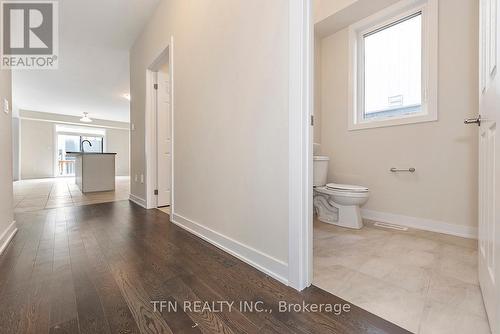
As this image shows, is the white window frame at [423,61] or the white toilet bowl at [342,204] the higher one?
the white window frame at [423,61]

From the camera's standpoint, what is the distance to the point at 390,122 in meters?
2.32

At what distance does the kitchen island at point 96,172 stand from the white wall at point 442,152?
475 cm

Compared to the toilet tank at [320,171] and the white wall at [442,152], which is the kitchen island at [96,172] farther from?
the white wall at [442,152]

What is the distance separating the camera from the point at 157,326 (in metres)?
0.86

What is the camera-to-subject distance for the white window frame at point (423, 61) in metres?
2.04

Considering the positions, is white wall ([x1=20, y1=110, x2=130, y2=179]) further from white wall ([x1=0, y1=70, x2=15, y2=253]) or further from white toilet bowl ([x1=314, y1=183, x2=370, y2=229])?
white toilet bowl ([x1=314, y1=183, x2=370, y2=229])

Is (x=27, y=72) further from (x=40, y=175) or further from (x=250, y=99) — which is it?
(x=250, y=99)

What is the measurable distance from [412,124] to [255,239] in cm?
195

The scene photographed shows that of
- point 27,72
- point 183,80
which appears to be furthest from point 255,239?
point 27,72

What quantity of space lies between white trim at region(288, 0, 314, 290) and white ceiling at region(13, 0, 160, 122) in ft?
7.93

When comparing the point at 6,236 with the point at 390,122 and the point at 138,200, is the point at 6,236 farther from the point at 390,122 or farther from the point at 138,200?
the point at 390,122

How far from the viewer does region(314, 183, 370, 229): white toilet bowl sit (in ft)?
6.87

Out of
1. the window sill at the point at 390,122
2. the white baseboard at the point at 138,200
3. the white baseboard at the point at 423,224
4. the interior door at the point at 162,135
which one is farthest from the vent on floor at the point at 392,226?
the white baseboard at the point at 138,200

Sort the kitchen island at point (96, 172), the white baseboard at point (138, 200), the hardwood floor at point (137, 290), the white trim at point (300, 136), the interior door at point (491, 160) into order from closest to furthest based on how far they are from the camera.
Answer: the interior door at point (491, 160), the hardwood floor at point (137, 290), the white trim at point (300, 136), the white baseboard at point (138, 200), the kitchen island at point (96, 172)
